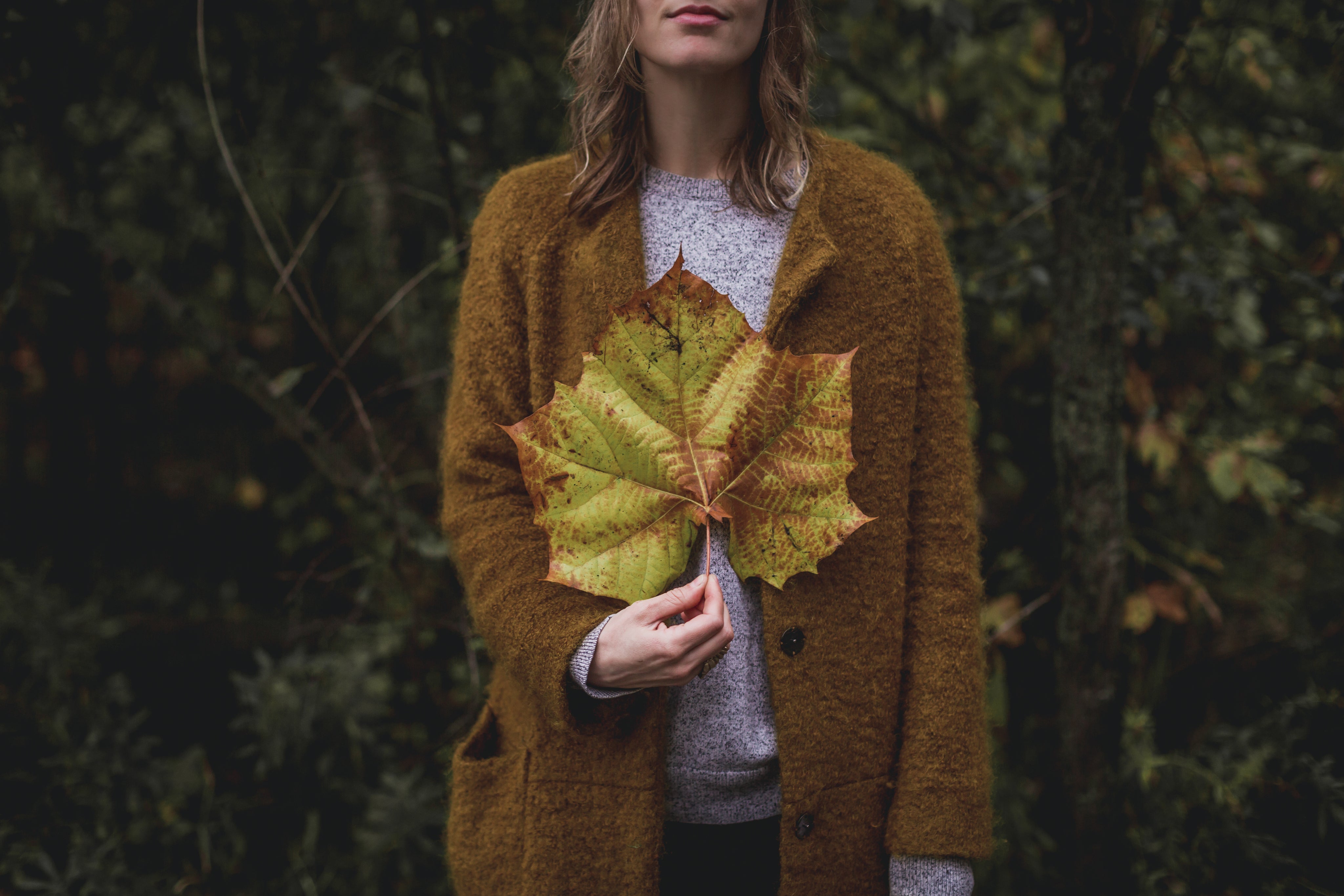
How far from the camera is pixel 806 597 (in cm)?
98

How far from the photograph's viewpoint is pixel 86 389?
7.73 ft

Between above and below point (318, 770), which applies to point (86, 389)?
above

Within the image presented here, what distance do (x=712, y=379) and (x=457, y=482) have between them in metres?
0.38

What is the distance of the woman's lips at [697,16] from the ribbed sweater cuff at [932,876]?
3.15 feet

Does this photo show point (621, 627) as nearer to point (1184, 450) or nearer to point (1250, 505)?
point (1184, 450)

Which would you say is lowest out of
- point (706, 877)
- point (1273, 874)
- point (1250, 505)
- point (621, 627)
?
point (1273, 874)

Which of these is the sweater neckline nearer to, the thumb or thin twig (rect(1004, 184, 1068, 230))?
the thumb

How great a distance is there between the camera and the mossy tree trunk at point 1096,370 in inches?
54.4

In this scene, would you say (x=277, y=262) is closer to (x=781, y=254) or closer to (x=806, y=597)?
(x=781, y=254)

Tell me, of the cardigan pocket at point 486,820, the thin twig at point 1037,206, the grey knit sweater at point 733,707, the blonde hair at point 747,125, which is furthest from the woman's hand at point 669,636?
the thin twig at point 1037,206

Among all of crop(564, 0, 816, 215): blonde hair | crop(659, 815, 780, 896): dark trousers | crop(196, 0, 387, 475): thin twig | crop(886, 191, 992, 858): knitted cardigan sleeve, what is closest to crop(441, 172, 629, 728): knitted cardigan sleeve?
crop(564, 0, 816, 215): blonde hair

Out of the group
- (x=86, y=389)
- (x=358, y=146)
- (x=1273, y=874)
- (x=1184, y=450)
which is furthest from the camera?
(x=86, y=389)

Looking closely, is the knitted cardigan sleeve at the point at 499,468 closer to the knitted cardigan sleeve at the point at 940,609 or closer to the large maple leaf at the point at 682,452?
the large maple leaf at the point at 682,452

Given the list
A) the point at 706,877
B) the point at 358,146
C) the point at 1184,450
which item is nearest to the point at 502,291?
the point at 706,877
